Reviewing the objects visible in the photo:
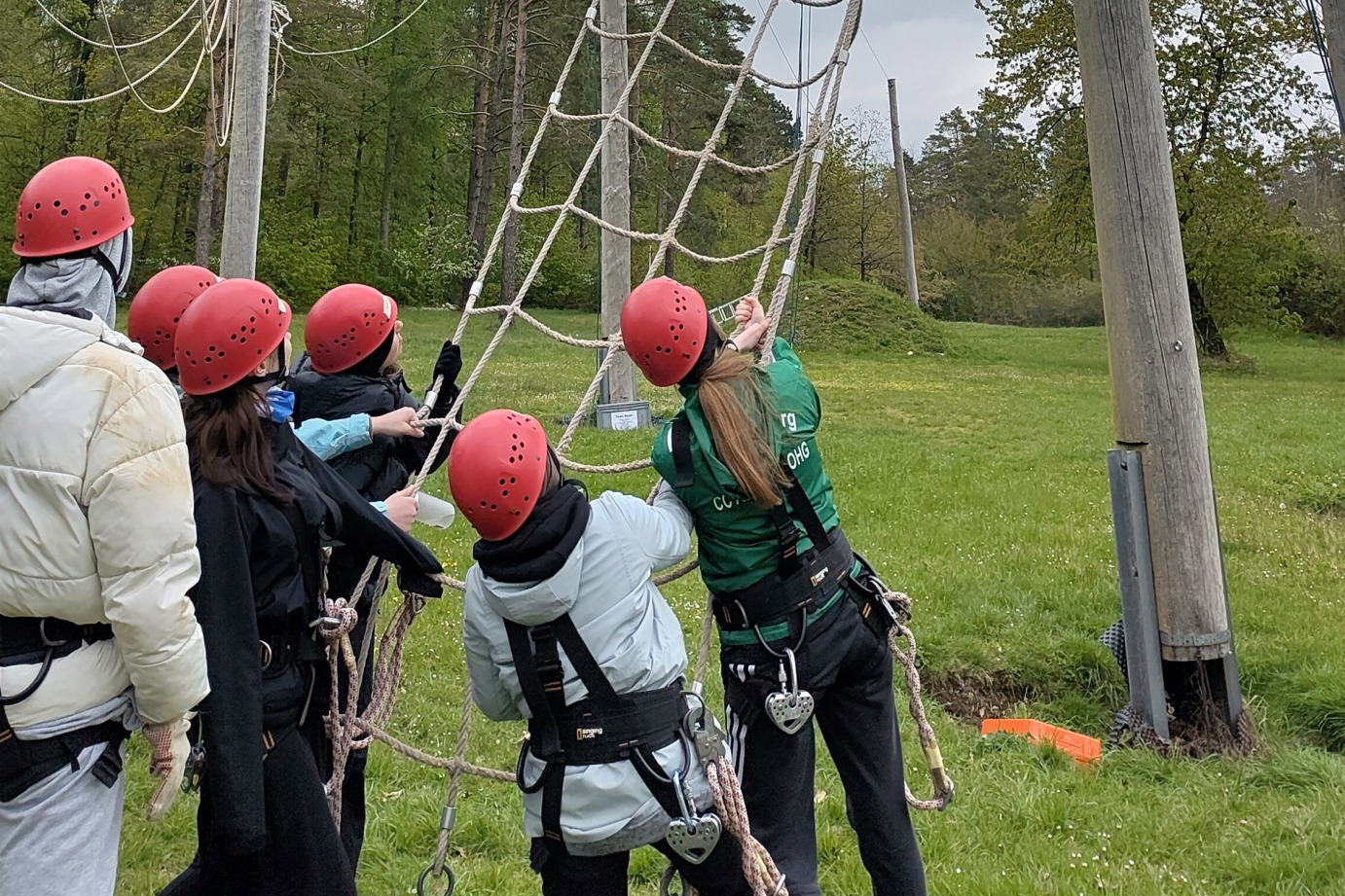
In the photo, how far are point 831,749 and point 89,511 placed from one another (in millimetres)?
1949

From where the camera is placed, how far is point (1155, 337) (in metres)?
4.84

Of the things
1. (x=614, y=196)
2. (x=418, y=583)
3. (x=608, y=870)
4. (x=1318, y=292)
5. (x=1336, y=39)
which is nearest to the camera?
(x=608, y=870)

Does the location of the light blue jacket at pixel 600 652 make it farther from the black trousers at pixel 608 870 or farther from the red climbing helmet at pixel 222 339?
the red climbing helmet at pixel 222 339

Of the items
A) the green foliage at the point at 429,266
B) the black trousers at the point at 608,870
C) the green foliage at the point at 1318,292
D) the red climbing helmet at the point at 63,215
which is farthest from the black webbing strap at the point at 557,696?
the green foliage at the point at 429,266

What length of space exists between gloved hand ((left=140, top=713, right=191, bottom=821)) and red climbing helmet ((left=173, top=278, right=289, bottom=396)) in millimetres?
723

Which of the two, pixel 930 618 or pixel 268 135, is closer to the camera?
pixel 930 618

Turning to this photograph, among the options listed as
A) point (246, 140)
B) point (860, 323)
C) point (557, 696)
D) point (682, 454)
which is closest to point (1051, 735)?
point (682, 454)

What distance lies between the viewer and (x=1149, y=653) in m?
4.88

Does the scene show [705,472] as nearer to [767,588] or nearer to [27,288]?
[767,588]

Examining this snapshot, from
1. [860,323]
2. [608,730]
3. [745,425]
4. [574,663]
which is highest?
[860,323]

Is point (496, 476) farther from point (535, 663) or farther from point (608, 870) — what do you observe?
point (608, 870)

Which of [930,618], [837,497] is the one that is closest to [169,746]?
[930,618]

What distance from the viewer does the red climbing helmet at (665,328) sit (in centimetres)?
271

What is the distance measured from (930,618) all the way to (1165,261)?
2.39 metres
